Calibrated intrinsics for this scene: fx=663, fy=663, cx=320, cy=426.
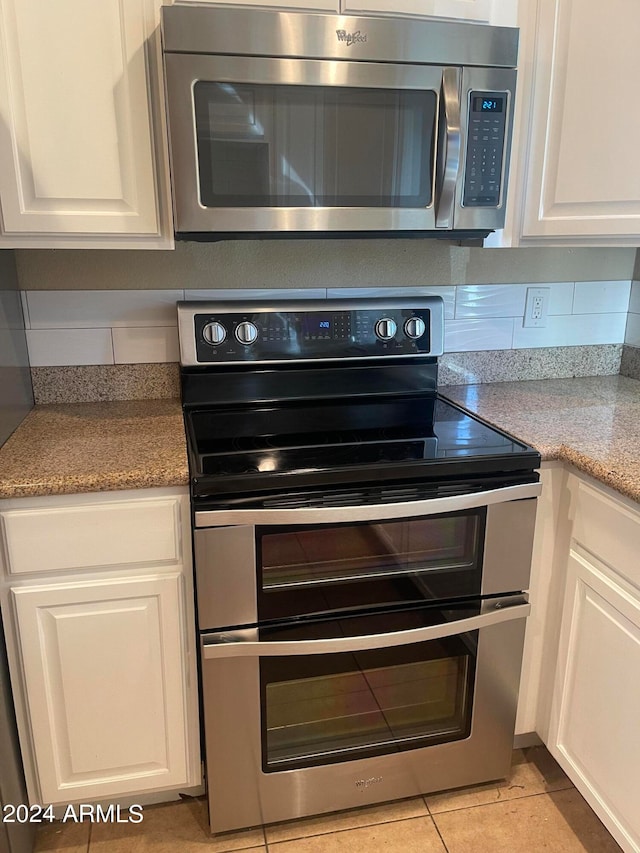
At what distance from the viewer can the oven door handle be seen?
1.36 meters

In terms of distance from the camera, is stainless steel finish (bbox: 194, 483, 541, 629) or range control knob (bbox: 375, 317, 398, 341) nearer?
stainless steel finish (bbox: 194, 483, 541, 629)

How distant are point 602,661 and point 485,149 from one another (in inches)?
44.3

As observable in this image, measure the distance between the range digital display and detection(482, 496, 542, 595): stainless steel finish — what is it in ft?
2.67

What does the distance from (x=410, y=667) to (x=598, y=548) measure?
1.60ft

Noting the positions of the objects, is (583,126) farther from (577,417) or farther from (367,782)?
(367,782)

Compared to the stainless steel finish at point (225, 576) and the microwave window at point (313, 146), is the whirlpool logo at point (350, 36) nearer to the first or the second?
the microwave window at point (313, 146)

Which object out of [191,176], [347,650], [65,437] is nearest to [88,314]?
[65,437]

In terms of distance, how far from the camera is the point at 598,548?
138 centimetres

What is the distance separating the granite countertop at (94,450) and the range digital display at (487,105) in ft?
3.15

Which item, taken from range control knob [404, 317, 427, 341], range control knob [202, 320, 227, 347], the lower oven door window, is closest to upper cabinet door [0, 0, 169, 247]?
range control knob [202, 320, 227, 347]

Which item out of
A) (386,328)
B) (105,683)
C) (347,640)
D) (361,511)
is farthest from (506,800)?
(386,328)

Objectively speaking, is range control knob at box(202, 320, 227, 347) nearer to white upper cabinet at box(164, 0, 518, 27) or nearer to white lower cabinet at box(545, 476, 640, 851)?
white upper cabinet at box(164, 0, 518, 27)

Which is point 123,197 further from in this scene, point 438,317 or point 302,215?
point 438,317

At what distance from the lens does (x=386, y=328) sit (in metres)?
1.77
